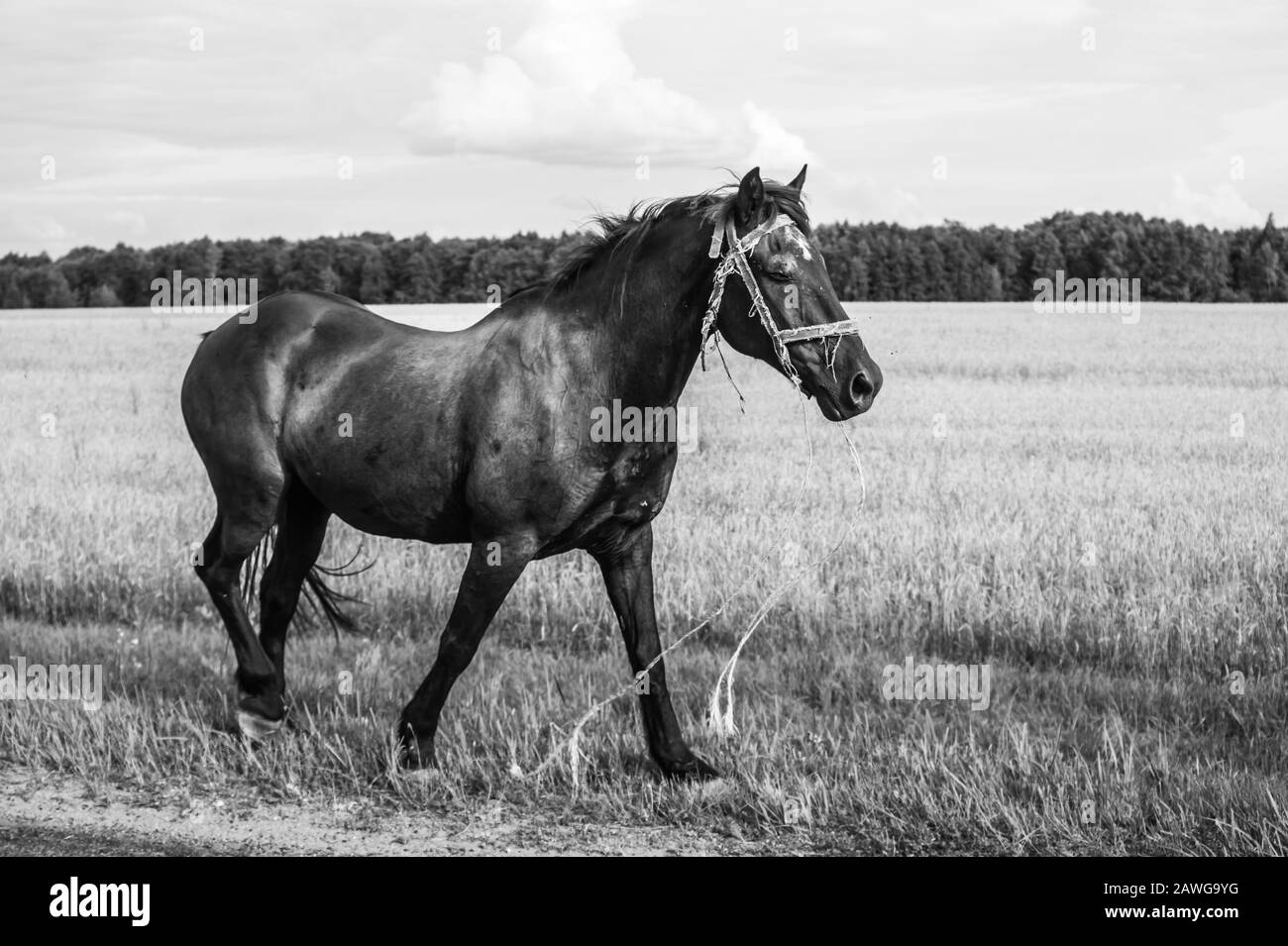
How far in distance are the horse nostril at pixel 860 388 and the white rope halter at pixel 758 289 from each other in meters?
0.20

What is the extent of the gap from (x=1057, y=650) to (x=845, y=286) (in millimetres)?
58043

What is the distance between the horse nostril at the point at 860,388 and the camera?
15.7 feet

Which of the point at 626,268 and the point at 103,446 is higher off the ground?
the point at 626,268

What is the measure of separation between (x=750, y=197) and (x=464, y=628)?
7.37 feet

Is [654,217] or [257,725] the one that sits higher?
[654,217]

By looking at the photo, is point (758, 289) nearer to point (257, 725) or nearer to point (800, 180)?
point (800, 180)

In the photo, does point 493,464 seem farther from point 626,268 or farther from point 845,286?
point 845,286

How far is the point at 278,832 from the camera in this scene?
5191mm

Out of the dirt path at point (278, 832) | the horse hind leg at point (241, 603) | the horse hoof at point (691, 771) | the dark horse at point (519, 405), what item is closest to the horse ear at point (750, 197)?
the dark horse at point (519, 405)

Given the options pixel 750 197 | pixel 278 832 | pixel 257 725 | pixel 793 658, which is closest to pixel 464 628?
pixel 278 832

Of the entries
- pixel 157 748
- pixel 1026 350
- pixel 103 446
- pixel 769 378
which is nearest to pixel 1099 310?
pixel 1026 350

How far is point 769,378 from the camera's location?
28.8 metres

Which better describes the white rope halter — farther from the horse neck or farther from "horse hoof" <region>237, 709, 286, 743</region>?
"horse hoof" <region>237, 709, 286, 743</region>

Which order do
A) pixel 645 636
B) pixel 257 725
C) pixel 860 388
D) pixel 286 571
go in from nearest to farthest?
pixel 860 388, pixel 645 636, pixel 257 725, pixel 286 571
